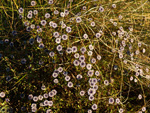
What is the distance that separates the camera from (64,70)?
246 centimetres

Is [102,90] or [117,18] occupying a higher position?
[117,18]

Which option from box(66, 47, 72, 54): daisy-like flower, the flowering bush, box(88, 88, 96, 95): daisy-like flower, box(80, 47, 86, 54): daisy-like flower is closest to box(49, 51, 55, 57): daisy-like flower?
the flowering bush

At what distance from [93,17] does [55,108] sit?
149 centimetres

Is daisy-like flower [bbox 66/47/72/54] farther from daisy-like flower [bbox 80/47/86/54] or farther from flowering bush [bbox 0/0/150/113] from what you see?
daisy-like flower [bbox 80/47/86/54]

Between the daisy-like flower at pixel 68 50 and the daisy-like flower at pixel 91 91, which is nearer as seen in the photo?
the daisy-like flower at pixel 91 91

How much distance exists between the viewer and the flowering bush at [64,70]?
2.45 meters

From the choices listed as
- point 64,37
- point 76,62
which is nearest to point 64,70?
point 76,62

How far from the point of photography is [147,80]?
9.77 feet

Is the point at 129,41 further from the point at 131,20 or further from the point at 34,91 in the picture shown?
the point at 34,91

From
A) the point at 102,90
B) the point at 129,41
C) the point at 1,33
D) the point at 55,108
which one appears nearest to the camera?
the point at 55,108

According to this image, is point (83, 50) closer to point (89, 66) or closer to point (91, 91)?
point (89, 66)

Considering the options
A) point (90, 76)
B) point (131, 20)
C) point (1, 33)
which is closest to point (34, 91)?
point (90, 76)

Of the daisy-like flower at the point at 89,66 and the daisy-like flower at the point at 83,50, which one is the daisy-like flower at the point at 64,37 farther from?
the daisy-like flower at the point at 89,66

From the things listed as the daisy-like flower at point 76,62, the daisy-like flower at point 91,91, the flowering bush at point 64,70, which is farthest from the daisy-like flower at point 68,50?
the daisy-like flower at point 91,91
